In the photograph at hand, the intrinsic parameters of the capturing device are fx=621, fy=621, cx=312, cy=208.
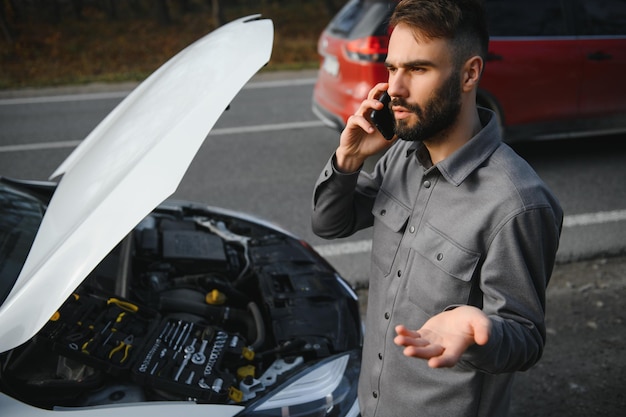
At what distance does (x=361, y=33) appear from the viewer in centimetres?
548

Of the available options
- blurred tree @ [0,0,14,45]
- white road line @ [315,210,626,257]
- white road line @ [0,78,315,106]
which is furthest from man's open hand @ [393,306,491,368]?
blurred tree @ [0,0,14,45]

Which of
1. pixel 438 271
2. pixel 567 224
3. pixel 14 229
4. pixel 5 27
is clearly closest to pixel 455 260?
pixel 438 271

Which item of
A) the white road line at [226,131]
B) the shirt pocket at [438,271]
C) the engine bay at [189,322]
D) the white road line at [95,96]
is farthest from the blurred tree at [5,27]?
the shirt pocket at [438,271]

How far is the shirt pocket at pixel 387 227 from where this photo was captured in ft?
5.51

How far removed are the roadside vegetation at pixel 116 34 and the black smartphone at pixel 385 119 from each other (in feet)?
30.1

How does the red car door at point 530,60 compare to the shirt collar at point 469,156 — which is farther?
the red car door at point 530,60

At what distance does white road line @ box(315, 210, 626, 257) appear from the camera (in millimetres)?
4277

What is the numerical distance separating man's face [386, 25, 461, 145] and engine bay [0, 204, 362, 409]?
1.05 m

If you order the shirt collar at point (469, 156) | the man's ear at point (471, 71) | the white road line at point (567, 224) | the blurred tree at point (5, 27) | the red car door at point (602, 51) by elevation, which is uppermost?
the man's ear at point (471, 71)

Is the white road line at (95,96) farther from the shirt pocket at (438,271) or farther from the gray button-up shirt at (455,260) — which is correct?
the shirt pocket at (438,271)

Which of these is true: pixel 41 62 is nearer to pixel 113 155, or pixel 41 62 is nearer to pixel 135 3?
pixel 135 3

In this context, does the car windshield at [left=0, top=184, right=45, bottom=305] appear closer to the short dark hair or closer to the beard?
the beard

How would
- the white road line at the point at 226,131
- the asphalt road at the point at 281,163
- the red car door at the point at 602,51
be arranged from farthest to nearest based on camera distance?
1. the white road line at the point at 226,131
2. the red car door at the point at 602,51
3. the asphalt road at the point at 281,163

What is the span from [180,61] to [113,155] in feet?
1.93
